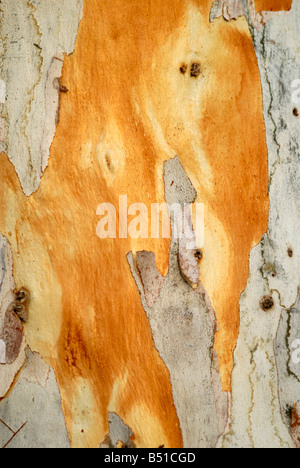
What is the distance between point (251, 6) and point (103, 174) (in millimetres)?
458

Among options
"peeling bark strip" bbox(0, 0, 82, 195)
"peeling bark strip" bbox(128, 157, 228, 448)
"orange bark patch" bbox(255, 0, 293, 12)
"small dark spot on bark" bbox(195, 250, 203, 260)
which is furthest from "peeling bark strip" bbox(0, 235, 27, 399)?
"orange bark patch" bbox(255, 0, 293, 12)

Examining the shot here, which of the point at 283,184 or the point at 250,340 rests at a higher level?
the point at 283,184

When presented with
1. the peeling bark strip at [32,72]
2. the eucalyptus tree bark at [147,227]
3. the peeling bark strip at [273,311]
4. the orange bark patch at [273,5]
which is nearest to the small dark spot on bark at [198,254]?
the eucalyptus tree bark at [147,227]

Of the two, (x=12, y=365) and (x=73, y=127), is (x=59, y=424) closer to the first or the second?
(x=12, y=365)

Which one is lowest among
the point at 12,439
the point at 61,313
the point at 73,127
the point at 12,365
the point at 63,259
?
the point at 12,439

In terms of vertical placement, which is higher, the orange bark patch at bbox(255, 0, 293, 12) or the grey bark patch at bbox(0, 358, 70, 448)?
the orange bark patch at bbox(255, 0, 293, 12)

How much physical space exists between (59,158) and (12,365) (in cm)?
43

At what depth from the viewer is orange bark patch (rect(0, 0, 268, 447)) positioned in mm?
851

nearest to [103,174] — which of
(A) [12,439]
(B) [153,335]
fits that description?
(B) [153,335]

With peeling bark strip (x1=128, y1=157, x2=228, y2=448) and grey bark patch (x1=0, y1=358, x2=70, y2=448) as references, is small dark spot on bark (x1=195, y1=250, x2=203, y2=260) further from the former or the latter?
grey bark patch (x1=0, y1=358, x2=70, y2=448)

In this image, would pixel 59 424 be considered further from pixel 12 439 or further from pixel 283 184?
pixel 283 184

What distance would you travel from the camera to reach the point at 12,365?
2.94 ft

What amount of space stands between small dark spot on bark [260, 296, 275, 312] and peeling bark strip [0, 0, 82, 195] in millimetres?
506

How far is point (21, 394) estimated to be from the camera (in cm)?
89
